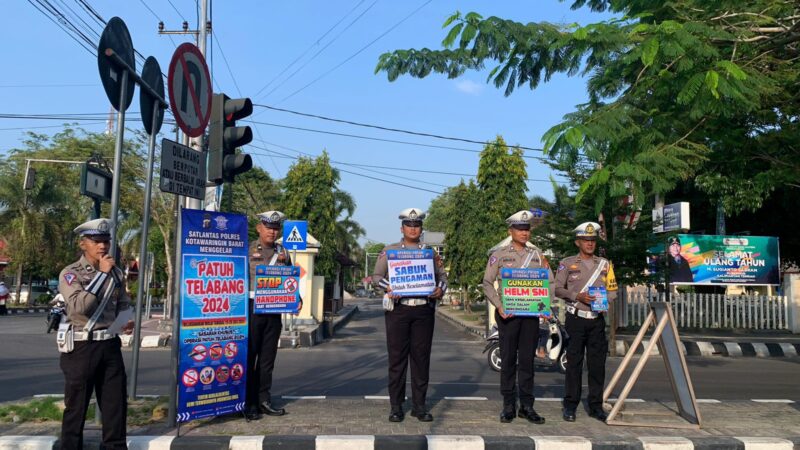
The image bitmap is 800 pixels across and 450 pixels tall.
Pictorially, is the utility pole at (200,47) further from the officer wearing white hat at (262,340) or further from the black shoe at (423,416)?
the black shoe at (423,416)

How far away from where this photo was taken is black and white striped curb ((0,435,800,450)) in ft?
16.6

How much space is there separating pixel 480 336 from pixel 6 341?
42.9 feet

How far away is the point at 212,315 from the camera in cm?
557

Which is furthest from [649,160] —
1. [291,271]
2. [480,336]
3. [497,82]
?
[480,336]

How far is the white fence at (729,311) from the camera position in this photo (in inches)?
741

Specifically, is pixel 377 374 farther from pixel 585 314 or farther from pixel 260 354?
pixel 585 314

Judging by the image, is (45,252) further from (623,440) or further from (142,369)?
(623,440)

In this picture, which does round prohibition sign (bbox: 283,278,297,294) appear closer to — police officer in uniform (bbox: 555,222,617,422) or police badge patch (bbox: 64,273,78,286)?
police badge patch (bbox: 64,273,78,286)

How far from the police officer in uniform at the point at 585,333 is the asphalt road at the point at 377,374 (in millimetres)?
1784

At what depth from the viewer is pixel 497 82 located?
7.38 m

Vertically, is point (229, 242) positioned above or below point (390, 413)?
above

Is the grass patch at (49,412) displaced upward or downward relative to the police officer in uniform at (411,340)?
downward

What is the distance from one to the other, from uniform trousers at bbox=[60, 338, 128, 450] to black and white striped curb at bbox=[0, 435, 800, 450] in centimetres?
43

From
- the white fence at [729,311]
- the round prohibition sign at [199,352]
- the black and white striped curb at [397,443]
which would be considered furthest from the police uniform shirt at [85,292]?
the white fence at [729,311]
